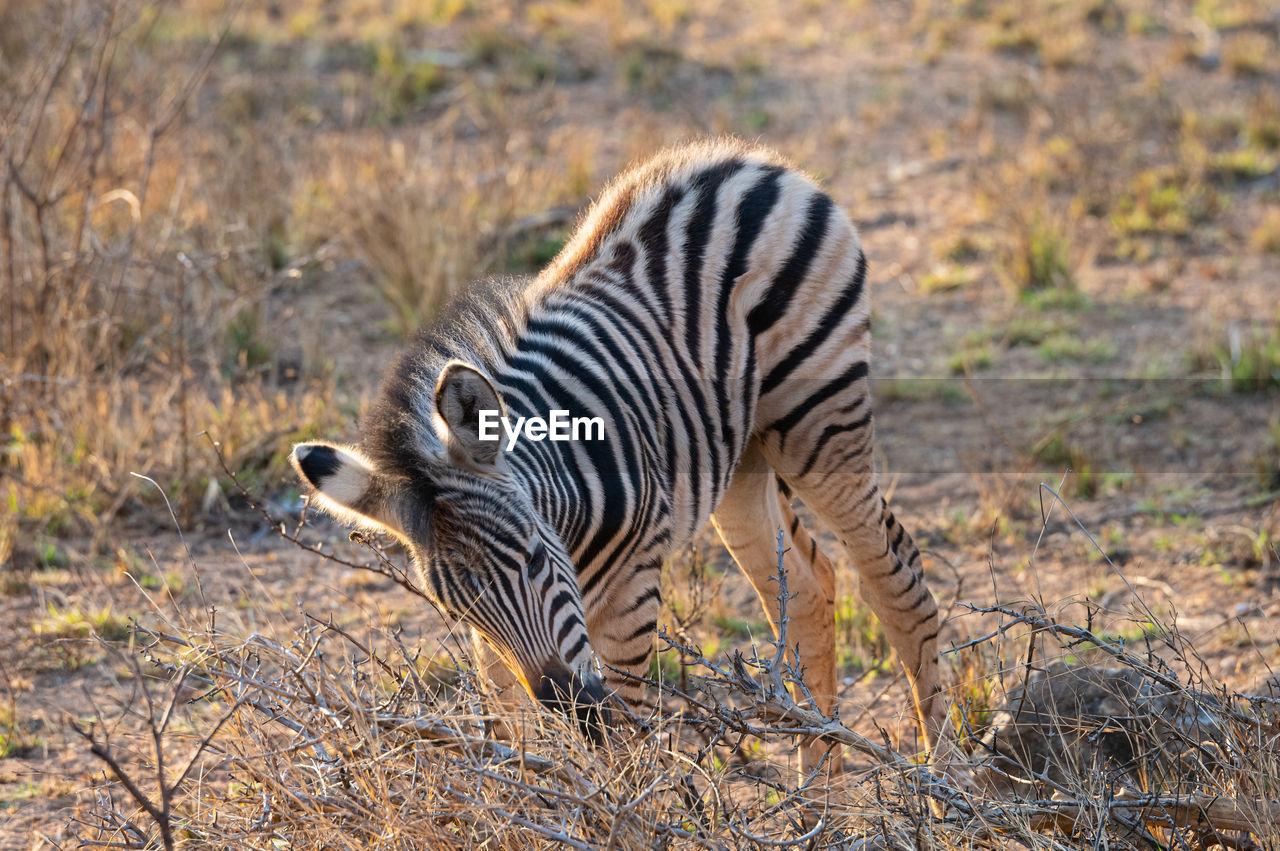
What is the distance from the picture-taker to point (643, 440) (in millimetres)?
3721

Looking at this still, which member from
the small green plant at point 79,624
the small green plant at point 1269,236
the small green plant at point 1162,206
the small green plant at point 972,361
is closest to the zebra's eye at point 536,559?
the small green plant at point 79,624

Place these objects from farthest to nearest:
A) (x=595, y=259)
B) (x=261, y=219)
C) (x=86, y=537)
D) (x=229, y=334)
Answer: (x=261, y=219)
(x=229, y=334)
(x=86, y=537)
(x=595, y=259)

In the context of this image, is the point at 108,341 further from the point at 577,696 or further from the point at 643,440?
the point at 577,696

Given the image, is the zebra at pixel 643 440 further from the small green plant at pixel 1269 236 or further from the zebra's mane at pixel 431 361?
the small green plant at pixel 1269 236

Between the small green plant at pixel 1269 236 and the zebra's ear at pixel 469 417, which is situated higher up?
the zebra's ear at pixel 469 417

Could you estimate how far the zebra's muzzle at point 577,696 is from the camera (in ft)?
9.14

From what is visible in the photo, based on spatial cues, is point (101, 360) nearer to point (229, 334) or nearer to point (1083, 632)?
point (229, 334)

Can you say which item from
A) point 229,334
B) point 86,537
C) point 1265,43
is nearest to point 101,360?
point 229,334

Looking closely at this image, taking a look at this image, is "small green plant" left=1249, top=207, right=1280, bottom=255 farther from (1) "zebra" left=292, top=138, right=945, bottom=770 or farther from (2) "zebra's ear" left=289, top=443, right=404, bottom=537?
(2) "zebra's ear" left=289, top=443, right=404, bottom=537

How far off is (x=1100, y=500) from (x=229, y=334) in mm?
5265

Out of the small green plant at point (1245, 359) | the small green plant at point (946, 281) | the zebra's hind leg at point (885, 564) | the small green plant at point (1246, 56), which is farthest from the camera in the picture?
the small green plant at point (1246, 56)

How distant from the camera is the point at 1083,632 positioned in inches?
120

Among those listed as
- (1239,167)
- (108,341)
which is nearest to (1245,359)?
(1239,167)

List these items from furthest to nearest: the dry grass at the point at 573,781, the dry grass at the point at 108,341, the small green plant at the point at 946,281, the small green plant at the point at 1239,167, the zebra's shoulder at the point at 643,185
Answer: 1. the small green plant at the point at 1239,167
2. the small green plant at the point at 946,281
3. the dry grass at the point at 108,341
4. the zebra's shoulder at the point at 643,185
5. the dry grass at the point at 573,781
